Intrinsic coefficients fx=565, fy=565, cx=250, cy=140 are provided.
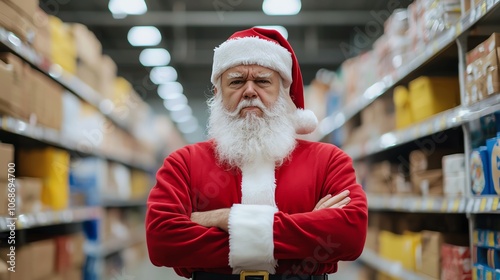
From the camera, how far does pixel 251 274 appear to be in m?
1.68

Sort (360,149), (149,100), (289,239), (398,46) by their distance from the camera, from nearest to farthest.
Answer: (289,239)
(398,46)
(360,149)
(149,100)

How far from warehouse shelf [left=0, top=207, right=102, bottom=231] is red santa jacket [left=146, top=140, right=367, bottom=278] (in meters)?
1.32

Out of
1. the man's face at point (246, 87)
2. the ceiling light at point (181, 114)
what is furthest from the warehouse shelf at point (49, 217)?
the ceiling light at point (181, 114)

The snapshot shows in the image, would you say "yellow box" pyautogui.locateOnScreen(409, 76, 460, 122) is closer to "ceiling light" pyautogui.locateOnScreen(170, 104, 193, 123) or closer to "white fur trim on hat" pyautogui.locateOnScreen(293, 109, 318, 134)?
"white fur trim on hat" pyautogui.locateOnScreen(293, 109, 318, 134)

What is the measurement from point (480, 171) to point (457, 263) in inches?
20.1

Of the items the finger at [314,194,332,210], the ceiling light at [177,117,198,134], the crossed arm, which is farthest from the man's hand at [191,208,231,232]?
the ceiling light at [177,117,198,134]

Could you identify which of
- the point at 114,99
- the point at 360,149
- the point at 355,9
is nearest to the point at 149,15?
the point at 114,99

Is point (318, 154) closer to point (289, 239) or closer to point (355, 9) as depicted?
point (289, 239)

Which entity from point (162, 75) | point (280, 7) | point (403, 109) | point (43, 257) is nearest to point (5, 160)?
point (43, 257)

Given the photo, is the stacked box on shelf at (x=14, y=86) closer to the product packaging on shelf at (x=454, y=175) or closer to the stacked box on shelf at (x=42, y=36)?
the stacked box on shelf at (x=42, y=36)

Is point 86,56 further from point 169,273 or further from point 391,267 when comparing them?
point 169,273

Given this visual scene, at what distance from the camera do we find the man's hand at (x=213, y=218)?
171 cm

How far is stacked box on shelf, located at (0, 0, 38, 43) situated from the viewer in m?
2.91

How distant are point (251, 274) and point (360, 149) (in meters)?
3.44
